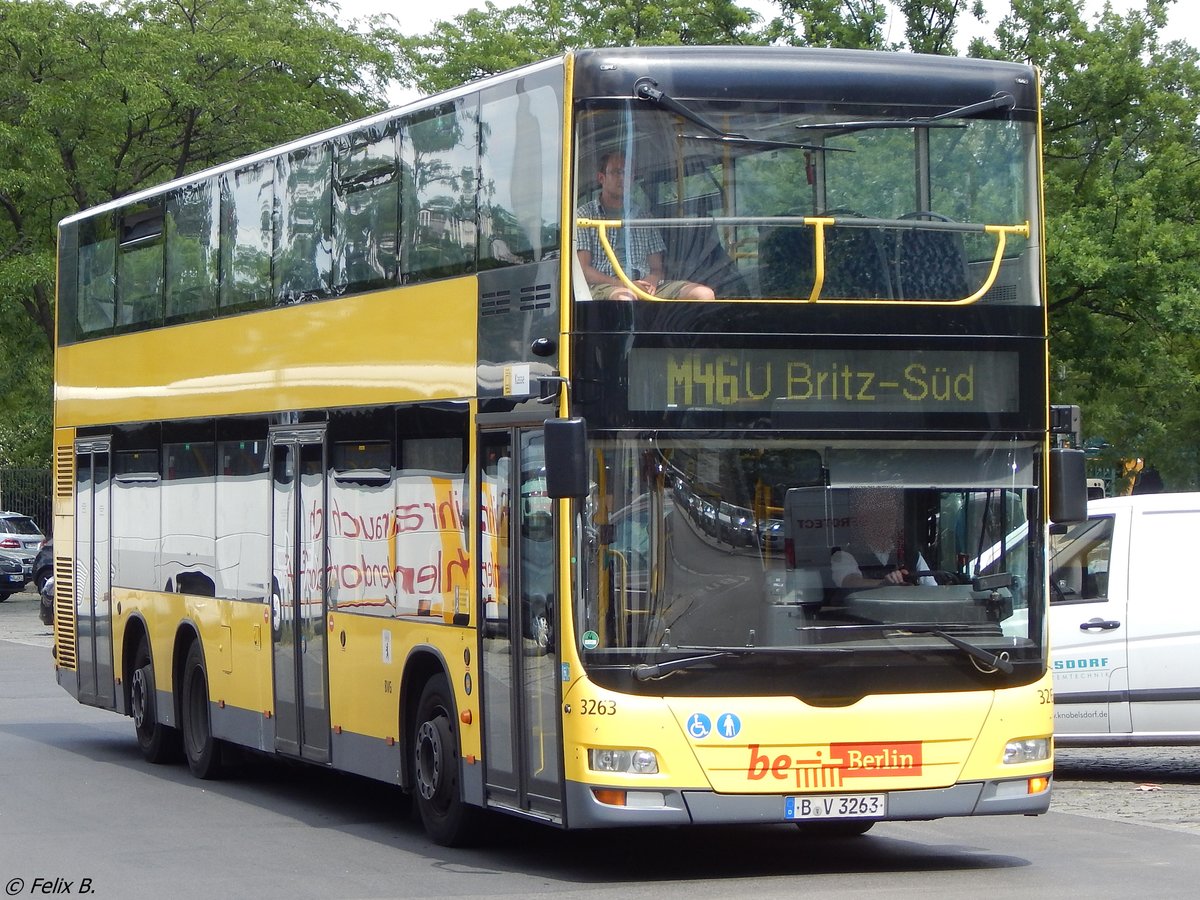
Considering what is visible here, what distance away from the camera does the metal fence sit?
5097cm

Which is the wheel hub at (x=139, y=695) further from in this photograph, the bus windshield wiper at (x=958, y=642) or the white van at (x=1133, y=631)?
the bus windshield wiper at (x=958, y=642)

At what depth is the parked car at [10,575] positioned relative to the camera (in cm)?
4378

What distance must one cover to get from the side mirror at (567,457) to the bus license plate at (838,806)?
1780mm

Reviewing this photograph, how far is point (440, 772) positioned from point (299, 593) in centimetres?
254

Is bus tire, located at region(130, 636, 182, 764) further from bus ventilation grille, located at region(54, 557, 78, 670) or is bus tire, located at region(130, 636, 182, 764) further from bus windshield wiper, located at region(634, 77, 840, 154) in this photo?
bus windshield wiper, located at region(634, 77, 840, 154)

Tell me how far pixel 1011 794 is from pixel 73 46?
101ft

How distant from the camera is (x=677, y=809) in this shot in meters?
9.47

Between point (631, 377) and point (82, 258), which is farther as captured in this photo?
point (82, 258)

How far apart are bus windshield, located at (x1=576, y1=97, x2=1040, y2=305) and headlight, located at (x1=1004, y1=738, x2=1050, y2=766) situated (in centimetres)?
212

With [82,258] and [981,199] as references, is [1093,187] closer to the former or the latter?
[82,258]

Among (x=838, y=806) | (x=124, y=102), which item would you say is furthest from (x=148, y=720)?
(x=124, y=102)

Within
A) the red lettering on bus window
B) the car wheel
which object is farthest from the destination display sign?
the car wheel

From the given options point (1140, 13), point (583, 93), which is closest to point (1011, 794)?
point (583, 93)

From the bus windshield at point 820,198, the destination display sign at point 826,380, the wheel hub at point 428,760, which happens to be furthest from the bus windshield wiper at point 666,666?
the wheel hub at point 428,760
